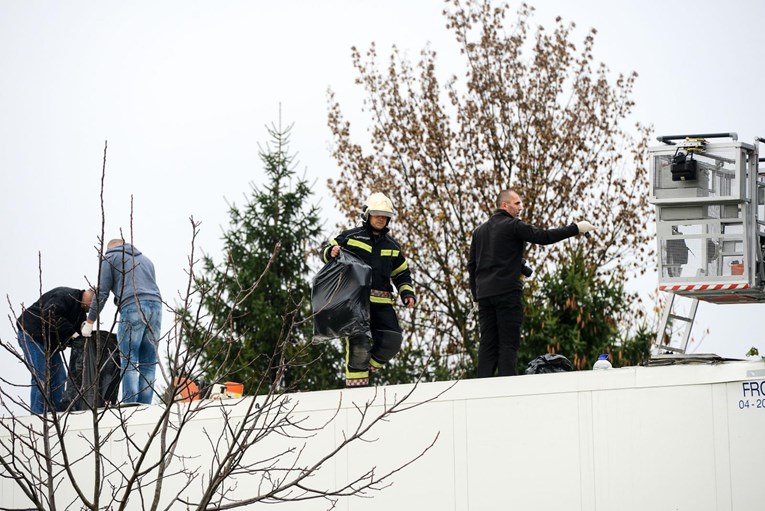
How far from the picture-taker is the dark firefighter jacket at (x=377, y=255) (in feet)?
36.6

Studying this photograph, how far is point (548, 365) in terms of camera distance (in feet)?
34.2

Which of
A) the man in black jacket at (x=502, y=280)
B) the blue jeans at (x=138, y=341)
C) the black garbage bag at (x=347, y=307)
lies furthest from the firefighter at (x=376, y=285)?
the blue jeans at (x=138, y=341)

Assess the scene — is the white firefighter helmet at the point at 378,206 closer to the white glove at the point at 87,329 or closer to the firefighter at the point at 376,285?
the firefighter at the point at 376,285

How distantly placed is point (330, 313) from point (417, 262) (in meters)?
10.5

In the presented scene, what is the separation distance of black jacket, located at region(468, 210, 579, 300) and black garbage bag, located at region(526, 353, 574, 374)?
682mm

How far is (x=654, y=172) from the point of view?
1030 centimetres

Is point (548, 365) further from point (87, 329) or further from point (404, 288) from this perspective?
point (87, 329)

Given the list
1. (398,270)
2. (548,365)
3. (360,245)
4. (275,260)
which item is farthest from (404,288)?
(275,260)

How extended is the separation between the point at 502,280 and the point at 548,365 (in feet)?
2.71

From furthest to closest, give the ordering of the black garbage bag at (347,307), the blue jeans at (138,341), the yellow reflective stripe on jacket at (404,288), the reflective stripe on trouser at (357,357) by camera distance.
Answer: the blue jeans at (138,341) < the yellow reflective stripe on jacket at (404,288) < the reflective stripe on trouser at (357,357) < the black garbage bag at (347,307)

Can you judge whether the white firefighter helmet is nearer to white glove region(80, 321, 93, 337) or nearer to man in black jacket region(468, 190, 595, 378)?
man in black jacket region(468, 190, 595, 378)

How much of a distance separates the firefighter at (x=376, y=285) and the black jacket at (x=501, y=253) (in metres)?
0.73

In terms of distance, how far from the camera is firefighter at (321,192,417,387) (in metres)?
11.0

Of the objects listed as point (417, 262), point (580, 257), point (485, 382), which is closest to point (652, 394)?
point (485, 382)
